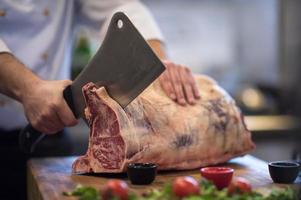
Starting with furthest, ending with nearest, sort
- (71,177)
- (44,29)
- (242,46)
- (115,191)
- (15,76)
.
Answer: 1. (242,46)
2. (44,29)
3. (15,76)
4. (71,177)
5. (115,191)

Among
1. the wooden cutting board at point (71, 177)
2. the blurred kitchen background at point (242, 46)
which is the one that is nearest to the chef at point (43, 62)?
the wooden cutting board at point (71, 177)

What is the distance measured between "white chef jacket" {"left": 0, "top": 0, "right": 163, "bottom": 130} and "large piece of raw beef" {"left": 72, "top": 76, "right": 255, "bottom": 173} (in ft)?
1.07

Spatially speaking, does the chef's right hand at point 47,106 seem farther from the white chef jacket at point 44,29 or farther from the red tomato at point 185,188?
the red tomato at point 185,188

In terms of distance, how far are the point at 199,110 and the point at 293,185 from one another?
0.37m

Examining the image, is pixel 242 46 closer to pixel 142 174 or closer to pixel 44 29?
pixel 44 29

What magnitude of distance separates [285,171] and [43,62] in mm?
845

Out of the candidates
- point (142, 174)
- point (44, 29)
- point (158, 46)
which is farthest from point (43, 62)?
point (142, 174)

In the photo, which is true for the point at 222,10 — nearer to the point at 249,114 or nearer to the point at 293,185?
the point at 249,114

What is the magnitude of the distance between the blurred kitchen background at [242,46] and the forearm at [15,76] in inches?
86.6

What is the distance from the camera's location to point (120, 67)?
57.6 inches

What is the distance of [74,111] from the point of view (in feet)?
5.18

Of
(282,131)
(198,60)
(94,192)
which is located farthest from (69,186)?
(198,60)

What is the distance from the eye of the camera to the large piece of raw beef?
1.49 meters

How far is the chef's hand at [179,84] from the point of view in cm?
168
